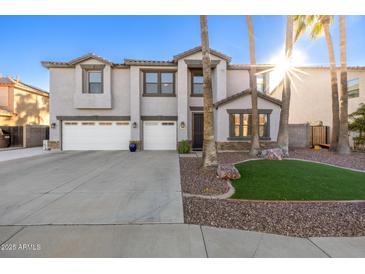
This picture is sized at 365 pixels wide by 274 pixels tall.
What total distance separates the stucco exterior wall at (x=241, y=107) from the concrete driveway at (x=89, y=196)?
6253 millimetres

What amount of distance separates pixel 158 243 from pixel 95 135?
13.1 m

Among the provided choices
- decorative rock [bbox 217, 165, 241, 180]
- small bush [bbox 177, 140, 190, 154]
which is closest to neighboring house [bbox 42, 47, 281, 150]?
small bush [bbox 177, 140, 190, 154]

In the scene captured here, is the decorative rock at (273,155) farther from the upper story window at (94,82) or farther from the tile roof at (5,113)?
the tile roof at (5,113)

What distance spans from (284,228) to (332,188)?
3374 mm

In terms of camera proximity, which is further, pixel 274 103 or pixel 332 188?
pixel 274 103

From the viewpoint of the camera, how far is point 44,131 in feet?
56.6

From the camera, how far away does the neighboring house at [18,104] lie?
60.3 feet

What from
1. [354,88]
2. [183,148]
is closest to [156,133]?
[183,148]

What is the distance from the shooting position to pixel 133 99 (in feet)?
44.1

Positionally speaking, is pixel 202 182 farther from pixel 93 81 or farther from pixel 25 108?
pixel 25 108

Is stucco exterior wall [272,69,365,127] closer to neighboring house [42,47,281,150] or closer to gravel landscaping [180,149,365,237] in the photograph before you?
neighboring house [42,47,281,150]
